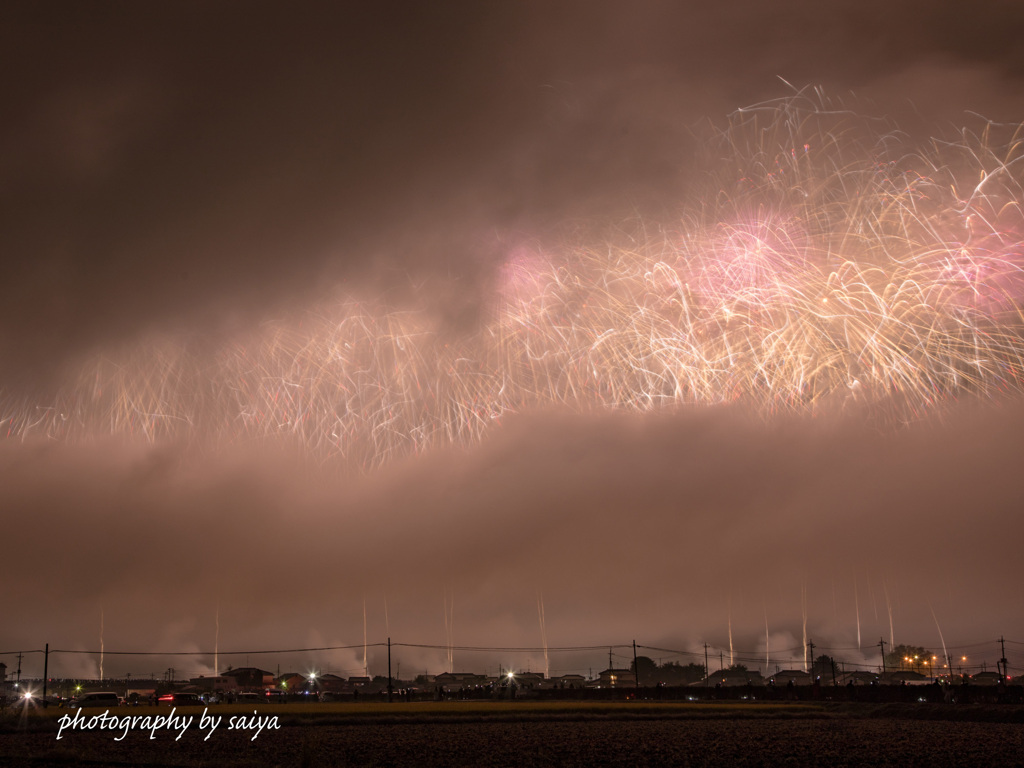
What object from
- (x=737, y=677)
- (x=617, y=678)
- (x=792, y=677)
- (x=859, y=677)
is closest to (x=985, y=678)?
(x=859, y=677)

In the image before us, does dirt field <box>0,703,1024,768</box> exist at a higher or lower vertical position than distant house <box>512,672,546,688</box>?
higher

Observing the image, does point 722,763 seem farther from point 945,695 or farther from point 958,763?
point 945,695

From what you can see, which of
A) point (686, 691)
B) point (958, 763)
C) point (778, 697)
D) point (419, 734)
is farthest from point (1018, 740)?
point (686, 691)

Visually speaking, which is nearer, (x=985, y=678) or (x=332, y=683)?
(x=985, y=678)

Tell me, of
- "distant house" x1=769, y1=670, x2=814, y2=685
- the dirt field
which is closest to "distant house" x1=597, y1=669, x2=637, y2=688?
"distant house" x1=769, y1=670, x2=814, y2=685

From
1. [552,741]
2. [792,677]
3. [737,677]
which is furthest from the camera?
[737,677]

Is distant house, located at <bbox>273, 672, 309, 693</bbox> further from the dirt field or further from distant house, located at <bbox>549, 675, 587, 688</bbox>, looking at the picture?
the dirt field

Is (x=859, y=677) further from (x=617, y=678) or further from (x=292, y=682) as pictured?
(x=292, y=682)

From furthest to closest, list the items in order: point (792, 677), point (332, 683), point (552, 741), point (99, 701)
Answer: point (332, 683), point (792, 677), point (99, 701), point (552, 741)
